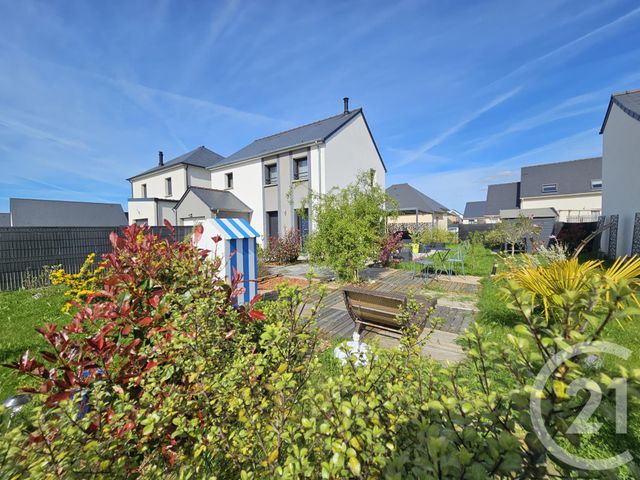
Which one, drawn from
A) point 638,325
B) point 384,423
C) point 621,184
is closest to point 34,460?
point 384,423

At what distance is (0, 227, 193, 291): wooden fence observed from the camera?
8656 mm

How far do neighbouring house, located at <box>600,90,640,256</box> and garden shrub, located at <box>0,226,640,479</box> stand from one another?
12.8 meters

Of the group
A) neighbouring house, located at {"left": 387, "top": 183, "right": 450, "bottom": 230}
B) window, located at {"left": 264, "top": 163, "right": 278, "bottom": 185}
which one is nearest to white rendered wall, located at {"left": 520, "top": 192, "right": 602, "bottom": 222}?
neighbouring house, located at {"left": 387, "top": 183, "right": 450, "bottom": 230}

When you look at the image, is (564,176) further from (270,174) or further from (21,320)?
(21,320)

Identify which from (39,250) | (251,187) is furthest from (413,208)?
(39,250)

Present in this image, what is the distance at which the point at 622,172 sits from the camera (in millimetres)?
10859

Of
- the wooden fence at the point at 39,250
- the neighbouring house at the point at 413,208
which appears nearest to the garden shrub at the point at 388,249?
the wooden fence at the point at 39,250

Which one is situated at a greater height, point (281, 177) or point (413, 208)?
point (281, 177)

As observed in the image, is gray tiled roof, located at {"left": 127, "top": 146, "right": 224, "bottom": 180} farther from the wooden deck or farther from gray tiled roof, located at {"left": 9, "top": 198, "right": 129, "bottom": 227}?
the wooden deck

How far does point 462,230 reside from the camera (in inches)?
934

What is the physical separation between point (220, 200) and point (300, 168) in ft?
18.1

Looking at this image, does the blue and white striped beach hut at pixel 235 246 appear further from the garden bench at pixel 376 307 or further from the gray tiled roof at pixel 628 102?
the gray tiled roof at pixel 628 102

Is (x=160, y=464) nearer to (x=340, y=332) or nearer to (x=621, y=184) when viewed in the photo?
(x=340, y=332)

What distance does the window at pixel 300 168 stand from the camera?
16.0 metres
